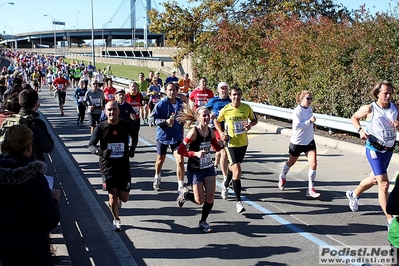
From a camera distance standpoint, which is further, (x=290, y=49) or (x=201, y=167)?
(x=290, y=49)

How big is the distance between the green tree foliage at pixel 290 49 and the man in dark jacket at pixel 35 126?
9410 millimetres

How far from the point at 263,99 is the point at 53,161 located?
964 centimetres

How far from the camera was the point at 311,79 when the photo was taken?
50.8 ft

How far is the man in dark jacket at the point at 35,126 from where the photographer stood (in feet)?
18.7

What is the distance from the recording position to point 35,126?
19.0ft

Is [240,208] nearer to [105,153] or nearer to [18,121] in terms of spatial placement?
[105,153]

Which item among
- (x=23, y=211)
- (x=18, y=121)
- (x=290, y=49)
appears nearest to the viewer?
(x=23, y=211)

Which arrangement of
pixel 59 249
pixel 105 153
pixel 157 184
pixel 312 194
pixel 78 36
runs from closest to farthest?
pixel 59 249 < pixel 105 153 < pixel 312 194 < pixel 157 184 < pixel 78 36

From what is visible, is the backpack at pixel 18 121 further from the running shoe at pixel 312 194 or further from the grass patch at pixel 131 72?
the grass patch at pixel 131 72

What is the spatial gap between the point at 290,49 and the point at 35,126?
12670 millimetres

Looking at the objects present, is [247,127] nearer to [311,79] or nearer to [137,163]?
[137,163]

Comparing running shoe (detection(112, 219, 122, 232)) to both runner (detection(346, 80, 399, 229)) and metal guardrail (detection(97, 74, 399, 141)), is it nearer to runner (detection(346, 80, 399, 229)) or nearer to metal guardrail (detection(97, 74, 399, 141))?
runner (detection(346, 80, 399, 229))

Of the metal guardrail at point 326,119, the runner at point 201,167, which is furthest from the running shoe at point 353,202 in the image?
the metal guardrail at point 326,119

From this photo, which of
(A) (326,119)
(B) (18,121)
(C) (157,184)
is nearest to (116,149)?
(B) (18,121)
